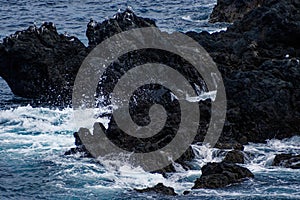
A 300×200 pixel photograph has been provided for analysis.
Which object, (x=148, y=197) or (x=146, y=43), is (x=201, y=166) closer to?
(x=148, y=197)

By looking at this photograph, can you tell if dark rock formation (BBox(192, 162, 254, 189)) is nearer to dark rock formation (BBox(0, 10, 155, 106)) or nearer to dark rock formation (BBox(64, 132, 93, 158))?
dark rock formation (BBox(64, 132, 93, 158))

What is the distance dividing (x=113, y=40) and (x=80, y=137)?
29.9 feet

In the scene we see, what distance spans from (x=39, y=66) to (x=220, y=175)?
50.0 feet

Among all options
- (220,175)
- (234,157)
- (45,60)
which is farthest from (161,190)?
(45,60)

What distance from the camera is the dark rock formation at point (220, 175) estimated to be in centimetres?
2322

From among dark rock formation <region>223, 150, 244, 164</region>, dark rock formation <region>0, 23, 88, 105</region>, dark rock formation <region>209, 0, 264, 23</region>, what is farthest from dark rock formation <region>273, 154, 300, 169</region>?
dark rock formation <region>209, 0, 264, 23</region>

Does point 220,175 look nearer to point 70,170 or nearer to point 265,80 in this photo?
point 70,170

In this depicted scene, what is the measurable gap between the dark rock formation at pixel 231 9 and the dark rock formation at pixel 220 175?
27562 millimetres

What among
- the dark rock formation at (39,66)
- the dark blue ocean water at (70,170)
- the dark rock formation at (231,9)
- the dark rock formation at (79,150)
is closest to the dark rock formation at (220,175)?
the dark blue ocean water at (70,170)

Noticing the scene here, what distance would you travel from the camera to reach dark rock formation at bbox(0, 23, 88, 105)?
1395 inches

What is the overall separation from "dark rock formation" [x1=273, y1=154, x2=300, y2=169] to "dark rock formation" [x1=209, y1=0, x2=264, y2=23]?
25.7m

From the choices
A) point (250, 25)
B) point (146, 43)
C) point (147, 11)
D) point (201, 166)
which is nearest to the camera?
point (201, 166)

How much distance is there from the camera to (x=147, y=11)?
60375 millimetres

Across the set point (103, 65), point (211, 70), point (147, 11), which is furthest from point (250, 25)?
point (147, 11)
